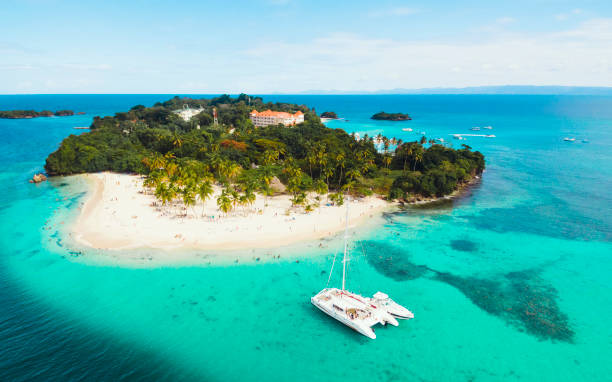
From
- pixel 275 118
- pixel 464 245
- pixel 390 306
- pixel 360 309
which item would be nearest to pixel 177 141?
pixel 275 118

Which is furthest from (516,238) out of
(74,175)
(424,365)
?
(74,175)

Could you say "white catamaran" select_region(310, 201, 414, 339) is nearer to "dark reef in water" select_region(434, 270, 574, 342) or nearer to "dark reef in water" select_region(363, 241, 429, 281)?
"dark reef in water" select_region(363, 241, 429, 281)

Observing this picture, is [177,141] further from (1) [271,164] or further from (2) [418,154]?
(2) [418,154]

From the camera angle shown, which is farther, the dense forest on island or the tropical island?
the dense forest on island

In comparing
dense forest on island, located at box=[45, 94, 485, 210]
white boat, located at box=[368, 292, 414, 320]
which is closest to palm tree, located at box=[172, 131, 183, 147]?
dense forest on island, located at box=[45, 94, 485, 210]

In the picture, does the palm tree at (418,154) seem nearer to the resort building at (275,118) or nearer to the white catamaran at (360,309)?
the white catamaran at (360,309)

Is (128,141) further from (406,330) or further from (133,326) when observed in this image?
(406,330)

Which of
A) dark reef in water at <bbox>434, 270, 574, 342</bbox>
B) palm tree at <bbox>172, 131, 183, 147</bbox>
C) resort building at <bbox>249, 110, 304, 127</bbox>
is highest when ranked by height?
resort building at <bbox>249, 110, 304, 127</bbox>
